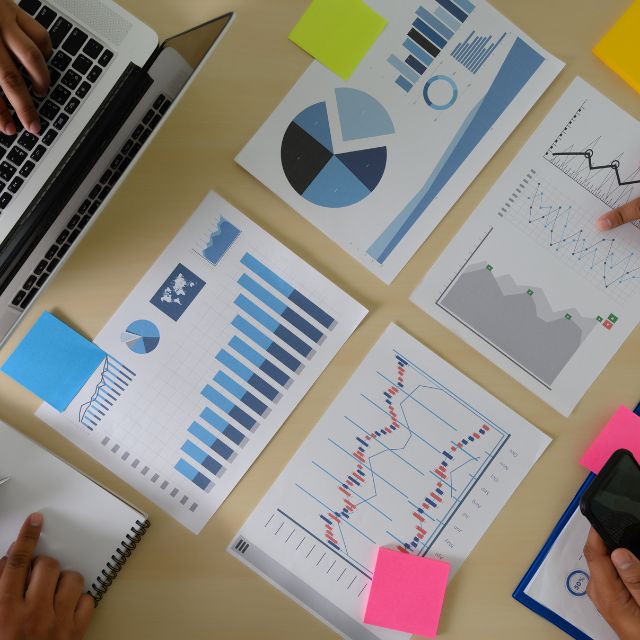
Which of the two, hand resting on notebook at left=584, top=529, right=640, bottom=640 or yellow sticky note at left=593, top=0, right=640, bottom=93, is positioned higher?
yellow sticky note at left=593, top=0, right=640, bottom=93

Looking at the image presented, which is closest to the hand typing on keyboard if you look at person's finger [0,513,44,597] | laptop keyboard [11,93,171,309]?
laptop keyboard [11,93,171,309]

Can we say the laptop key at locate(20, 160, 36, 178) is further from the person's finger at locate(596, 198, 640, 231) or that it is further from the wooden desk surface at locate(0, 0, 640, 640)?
the person's finger at locate(596, 198, 640, 231)

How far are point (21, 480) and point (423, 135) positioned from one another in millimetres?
650

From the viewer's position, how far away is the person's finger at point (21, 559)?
2.39 feet

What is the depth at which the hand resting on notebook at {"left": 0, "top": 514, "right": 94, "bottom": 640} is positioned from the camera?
0.73m

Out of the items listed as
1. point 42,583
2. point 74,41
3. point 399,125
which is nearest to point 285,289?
point 399,125

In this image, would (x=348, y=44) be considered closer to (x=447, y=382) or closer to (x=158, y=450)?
(x=447, y=382)

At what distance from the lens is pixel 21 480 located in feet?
2.45

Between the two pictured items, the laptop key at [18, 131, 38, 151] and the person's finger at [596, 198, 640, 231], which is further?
the person's finger at [596, 198, 640, 231]

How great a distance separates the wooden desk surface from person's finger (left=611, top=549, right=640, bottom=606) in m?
0.08

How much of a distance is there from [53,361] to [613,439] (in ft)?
2.31

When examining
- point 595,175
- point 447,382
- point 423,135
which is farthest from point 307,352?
point 595,175

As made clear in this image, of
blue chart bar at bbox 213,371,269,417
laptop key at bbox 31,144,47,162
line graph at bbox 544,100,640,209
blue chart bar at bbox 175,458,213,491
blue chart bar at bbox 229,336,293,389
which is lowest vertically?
blue chart bar at bbox 175,458,213,491

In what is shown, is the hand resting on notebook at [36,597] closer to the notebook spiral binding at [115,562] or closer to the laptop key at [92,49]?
the notebook spiral binding at [115,562]
